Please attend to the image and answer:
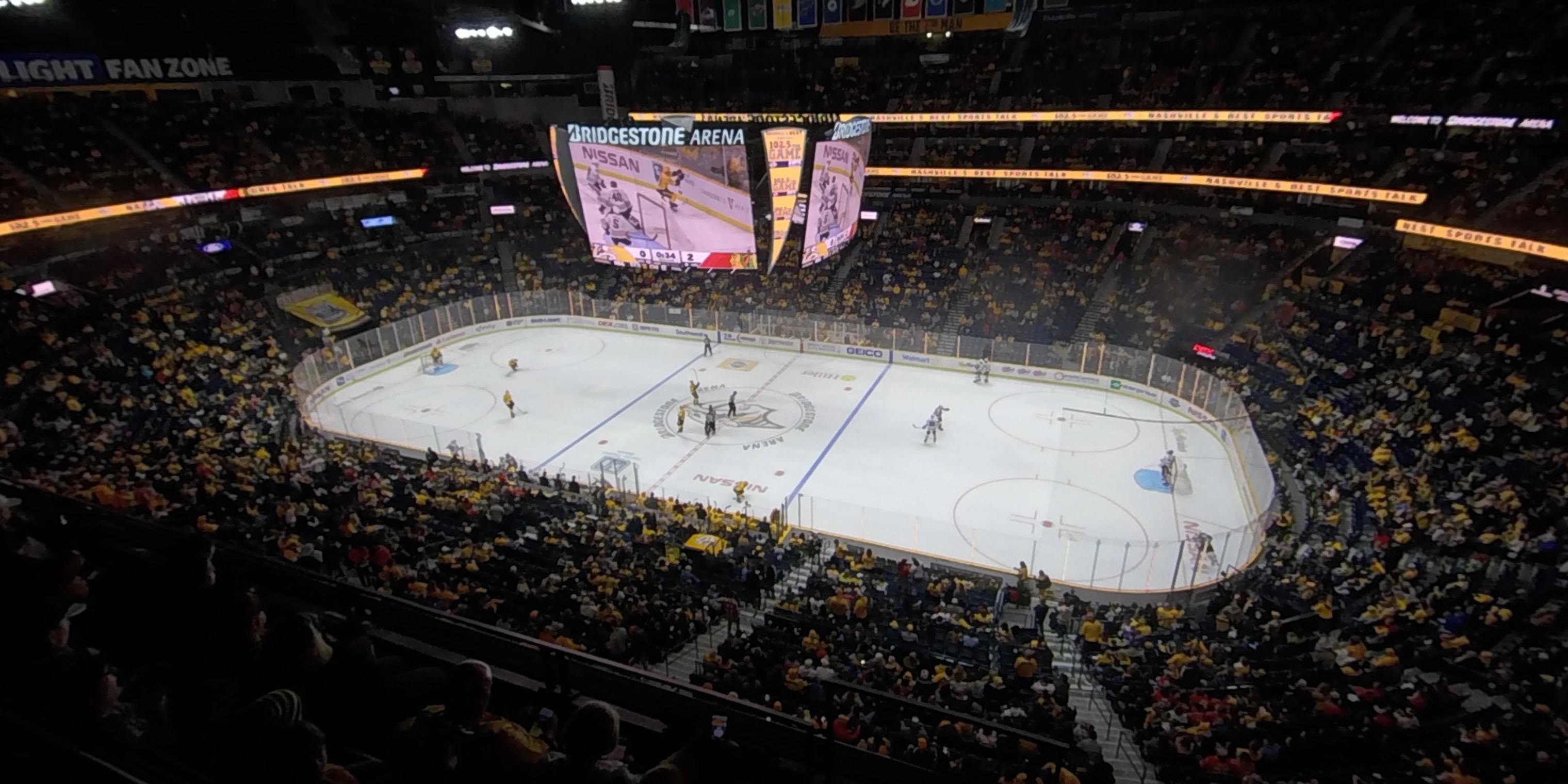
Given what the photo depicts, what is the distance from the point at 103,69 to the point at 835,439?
3150cm

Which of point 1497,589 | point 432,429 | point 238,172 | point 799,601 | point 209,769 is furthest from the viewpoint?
point 238,172

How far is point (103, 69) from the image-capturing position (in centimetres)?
2953

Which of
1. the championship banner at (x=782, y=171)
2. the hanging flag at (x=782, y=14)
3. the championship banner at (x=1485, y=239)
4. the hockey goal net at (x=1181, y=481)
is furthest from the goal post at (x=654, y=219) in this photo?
the championship banner at (x=1485, y=239)

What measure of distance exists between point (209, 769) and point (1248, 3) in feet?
144

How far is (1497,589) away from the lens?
12.6 meters

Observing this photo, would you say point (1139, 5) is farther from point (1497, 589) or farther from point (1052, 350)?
point (1497, 589)

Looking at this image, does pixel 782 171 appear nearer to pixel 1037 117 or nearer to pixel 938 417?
pixel 938 417

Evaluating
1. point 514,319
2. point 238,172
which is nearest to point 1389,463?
point 514,319

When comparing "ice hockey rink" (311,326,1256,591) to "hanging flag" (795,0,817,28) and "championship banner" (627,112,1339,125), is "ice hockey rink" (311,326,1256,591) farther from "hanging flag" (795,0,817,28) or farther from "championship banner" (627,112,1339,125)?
"hanging flag" (795,0,817,28)

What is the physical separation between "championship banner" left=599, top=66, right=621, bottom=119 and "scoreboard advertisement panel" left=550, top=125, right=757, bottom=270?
20204 mm

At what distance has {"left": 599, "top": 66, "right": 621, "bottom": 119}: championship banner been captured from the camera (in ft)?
128

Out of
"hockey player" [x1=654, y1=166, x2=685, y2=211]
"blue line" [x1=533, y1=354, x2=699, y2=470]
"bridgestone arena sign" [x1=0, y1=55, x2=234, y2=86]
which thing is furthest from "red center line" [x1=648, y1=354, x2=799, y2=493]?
"bridgestone arena sign" [x1=0, y1=55, x2=234, y2=86]

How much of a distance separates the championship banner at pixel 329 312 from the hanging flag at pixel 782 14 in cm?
2289

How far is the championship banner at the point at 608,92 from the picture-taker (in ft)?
128
